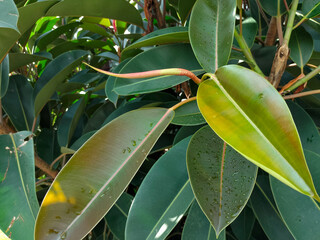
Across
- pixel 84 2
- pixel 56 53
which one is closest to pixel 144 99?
pixel 84 2

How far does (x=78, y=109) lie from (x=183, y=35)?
15.4 inches

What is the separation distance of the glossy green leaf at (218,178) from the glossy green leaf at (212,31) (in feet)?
0.37

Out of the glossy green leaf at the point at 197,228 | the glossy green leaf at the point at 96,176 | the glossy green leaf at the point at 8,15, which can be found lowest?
the glossy green leaf at the point at 197,228

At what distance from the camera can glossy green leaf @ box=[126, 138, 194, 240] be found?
1.62 ft

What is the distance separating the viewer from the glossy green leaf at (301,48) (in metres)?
0.65

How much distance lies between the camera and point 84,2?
68cm

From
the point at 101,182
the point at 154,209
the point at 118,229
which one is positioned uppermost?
the point at 101,182

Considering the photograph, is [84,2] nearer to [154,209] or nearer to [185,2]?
[185,2]

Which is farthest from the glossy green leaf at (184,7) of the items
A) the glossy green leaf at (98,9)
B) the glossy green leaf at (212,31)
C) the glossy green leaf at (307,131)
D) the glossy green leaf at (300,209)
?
the glossy green leaf at (300,209)

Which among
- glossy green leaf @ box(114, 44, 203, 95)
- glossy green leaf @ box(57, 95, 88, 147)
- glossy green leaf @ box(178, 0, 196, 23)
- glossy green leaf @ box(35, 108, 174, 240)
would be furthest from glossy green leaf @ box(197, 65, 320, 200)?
glossy green leaf @ box(57, 95, 88, 147)

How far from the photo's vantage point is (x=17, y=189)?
20.1 inches

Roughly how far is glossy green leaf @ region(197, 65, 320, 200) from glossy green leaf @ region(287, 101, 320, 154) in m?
0.31

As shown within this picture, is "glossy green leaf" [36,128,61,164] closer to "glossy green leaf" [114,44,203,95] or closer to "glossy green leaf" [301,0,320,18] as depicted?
"glossy green leaf" [114,44,203,95]

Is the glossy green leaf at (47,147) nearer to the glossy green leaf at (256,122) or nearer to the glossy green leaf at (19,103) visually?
the glossy green leaf at (19,103)
